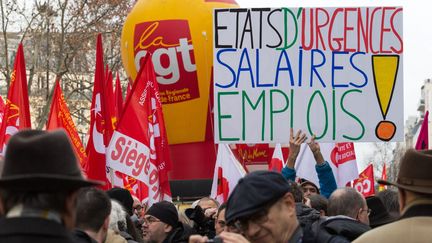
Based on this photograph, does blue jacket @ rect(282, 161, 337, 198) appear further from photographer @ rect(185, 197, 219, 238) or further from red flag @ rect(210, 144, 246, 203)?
red flag @ rect(210, 144, 246, 203)

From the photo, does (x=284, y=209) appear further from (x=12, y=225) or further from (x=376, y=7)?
(x=376, y=7)

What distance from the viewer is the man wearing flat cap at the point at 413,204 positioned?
436cm

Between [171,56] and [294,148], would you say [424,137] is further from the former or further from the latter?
[171,56]

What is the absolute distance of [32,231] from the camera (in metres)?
3.16

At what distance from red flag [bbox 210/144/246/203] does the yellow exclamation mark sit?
1644 mm

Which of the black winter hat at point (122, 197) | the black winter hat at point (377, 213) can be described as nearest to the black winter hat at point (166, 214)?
the black winter hat at point (122, 197)

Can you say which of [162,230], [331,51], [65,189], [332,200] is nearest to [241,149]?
[331,51]

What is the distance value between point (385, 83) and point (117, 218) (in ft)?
18.2

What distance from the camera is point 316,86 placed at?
449 inches

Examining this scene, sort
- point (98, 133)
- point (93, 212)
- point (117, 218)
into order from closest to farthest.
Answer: point (93, 212)
point (117, 218)
point (98, 133)

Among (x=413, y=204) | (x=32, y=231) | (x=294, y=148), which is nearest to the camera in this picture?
(x=32, y=231)

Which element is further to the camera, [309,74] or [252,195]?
[309,74]

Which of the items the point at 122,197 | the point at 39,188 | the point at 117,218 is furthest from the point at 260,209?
the point at 122,197

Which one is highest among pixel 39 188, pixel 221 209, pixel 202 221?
pixel 39 188
